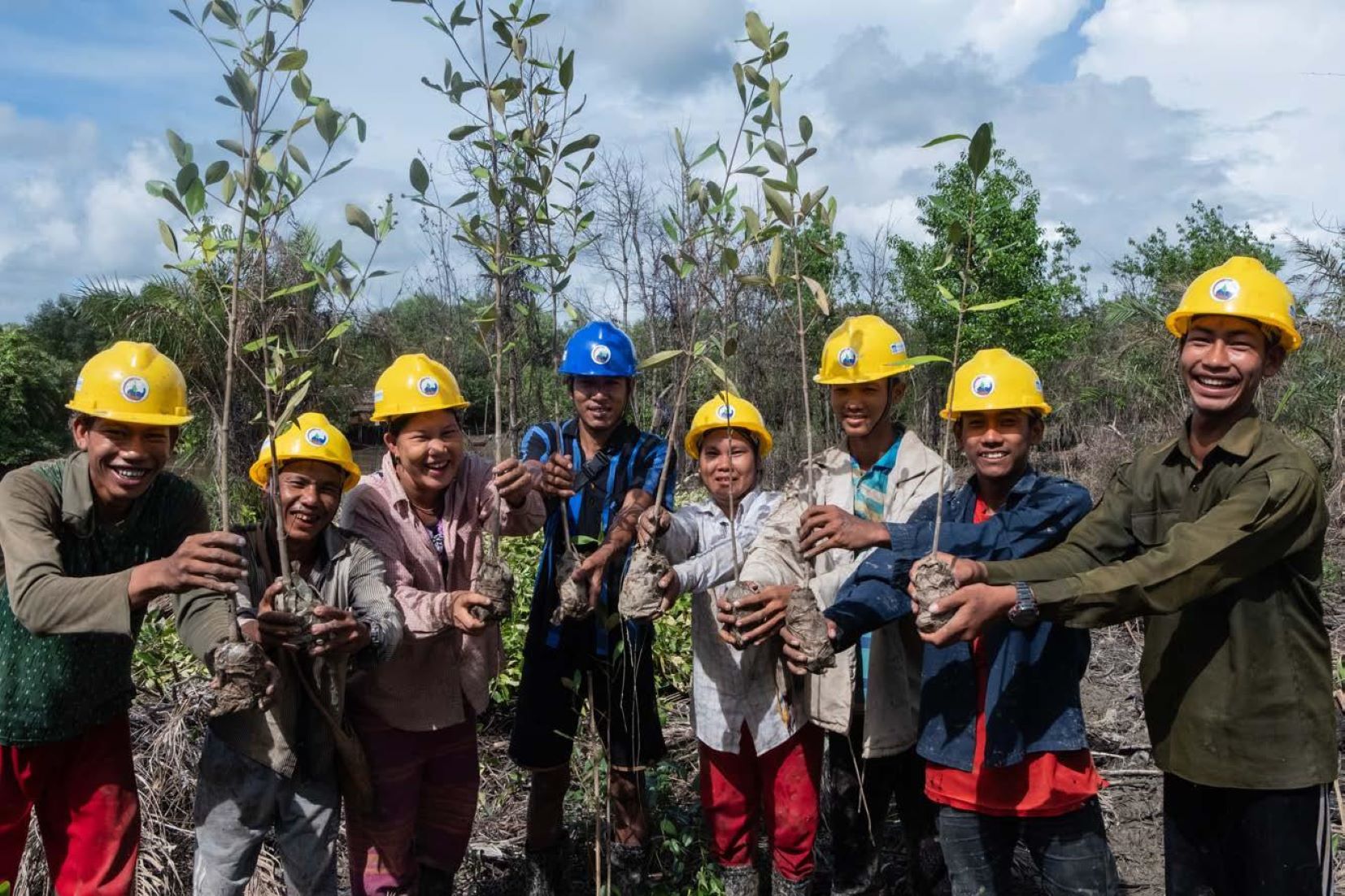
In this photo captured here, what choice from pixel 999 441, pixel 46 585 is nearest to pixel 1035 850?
pixel 999 441

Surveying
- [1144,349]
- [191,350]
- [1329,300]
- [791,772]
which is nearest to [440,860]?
[791,772]

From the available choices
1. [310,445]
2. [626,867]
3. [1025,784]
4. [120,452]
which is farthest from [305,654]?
[1025,784]

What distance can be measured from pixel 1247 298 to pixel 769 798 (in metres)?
1.91

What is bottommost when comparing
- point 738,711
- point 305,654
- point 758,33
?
point 738,711

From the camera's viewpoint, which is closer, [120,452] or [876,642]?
[120,452]

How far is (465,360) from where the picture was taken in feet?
37.6

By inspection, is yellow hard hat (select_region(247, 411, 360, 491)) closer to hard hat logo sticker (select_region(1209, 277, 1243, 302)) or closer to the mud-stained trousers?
the mud-stained trousers

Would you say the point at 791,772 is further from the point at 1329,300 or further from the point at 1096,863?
the point at 1329,300

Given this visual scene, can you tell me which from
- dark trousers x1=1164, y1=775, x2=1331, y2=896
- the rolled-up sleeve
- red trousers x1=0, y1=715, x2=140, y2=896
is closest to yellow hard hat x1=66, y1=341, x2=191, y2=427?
the rolled-up sleeve

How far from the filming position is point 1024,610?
2.08 meters

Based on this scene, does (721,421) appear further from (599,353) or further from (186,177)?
(186,177)

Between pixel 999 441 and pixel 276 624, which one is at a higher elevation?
pixel 999 441

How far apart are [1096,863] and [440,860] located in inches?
73.3

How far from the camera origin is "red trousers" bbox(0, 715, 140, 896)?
2.49 meters
